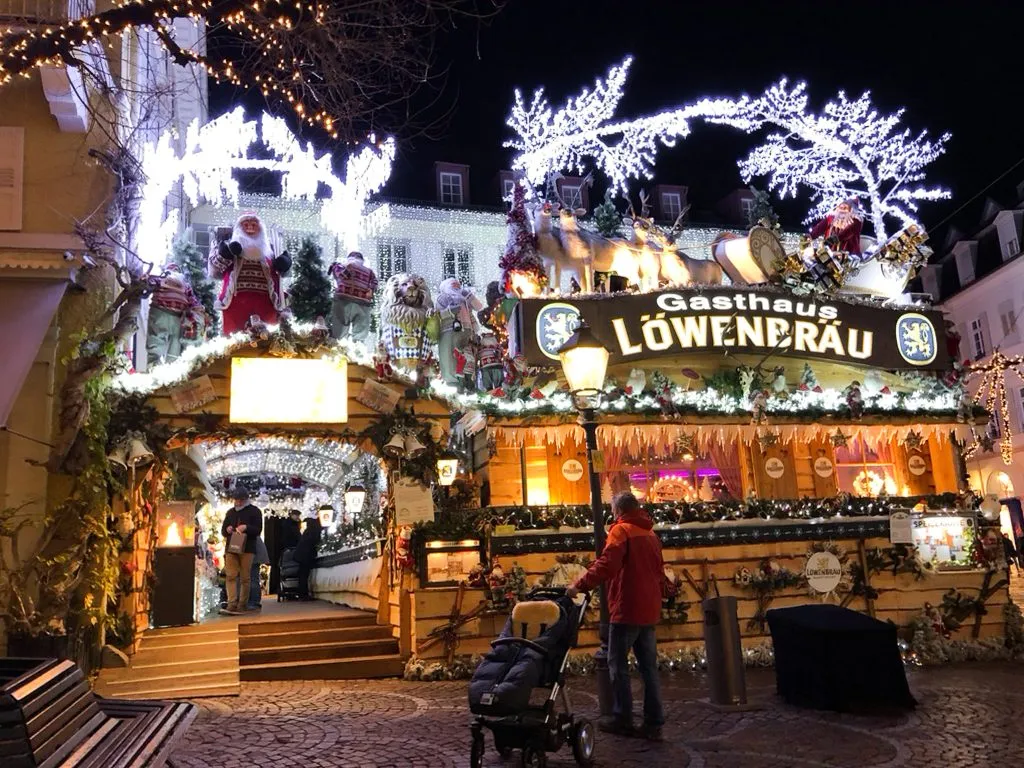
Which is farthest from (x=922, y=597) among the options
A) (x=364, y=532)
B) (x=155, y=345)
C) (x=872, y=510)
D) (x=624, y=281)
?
(x=155, y=345)

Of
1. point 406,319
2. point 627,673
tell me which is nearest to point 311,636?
point 406,319

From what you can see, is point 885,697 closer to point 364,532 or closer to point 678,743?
point 678,743

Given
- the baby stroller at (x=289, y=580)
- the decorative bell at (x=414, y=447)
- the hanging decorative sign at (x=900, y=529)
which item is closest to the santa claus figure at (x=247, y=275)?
the decorative bell at (x=414, y=447)

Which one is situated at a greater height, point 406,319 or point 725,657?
point 406,319

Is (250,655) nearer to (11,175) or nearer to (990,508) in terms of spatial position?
(11,175)

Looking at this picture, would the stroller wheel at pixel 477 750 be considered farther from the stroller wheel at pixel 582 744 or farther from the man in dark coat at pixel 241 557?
the man in dark coat at pixel 241 557

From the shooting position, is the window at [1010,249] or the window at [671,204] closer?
the window at [1010,249]

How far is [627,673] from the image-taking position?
6.96 metres

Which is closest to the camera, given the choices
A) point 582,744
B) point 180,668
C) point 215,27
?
point 582,744

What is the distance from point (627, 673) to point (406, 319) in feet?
26.8

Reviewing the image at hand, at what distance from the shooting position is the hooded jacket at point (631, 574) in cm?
696

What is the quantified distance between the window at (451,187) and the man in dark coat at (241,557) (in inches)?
665

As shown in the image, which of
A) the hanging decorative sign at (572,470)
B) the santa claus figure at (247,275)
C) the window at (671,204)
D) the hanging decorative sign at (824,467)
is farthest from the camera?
the window at (671,204)

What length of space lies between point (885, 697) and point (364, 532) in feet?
27.5
